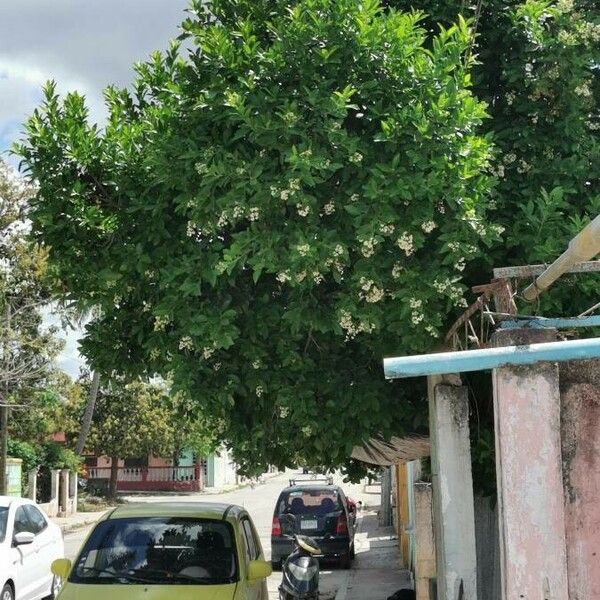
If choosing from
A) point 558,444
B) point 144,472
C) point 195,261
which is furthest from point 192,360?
point 144,472

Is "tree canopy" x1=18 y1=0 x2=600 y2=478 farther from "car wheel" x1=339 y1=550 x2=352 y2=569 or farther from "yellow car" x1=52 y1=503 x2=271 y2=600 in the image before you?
"car wheel" x1=339 y1=550 x2=352 y2=569

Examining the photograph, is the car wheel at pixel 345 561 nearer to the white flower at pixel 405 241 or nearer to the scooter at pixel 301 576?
the scooter at pixel 301 576

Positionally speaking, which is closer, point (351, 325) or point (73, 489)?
point (351, 325)

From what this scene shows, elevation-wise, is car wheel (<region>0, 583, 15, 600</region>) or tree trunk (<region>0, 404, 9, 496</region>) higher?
tree trunk (<region>0, 404, 9, 496</region>)

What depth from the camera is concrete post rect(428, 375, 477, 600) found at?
24.1ft

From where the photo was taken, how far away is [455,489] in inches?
290

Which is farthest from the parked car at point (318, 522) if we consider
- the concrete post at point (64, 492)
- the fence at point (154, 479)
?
the fence at point (154, 479)

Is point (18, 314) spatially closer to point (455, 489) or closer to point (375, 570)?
point (375, 570)

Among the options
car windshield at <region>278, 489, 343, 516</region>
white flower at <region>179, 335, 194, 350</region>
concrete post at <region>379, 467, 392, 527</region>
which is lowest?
concrete post at <region>379, 467, 392, 527</region>

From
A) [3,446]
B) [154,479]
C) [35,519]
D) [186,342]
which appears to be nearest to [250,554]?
[186,342]

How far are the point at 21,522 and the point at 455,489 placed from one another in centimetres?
732

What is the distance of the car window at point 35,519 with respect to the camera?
13.3m

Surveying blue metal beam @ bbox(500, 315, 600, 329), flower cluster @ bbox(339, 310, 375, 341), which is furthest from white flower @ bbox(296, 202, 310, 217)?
blue metal beam @ bbox(500, 315, 600, 329)

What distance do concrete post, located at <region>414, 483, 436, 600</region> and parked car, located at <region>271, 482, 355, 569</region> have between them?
945 centimetres
